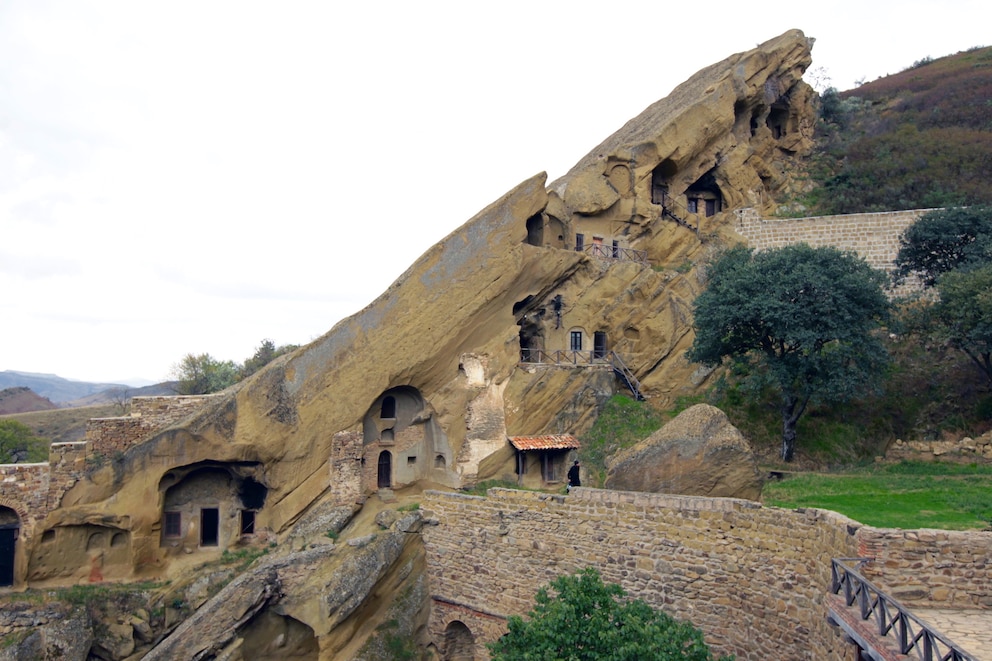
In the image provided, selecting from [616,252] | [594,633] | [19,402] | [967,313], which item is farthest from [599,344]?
[19,402]

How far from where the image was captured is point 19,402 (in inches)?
3066

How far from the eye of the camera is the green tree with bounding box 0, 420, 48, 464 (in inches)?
1438

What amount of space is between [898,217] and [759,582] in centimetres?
2175

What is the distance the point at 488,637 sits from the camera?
18.5 metres

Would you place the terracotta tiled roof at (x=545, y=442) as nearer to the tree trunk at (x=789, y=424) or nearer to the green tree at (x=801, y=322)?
the green tree at (x=801, y=322)

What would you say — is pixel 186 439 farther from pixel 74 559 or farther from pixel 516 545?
pixel 516 545

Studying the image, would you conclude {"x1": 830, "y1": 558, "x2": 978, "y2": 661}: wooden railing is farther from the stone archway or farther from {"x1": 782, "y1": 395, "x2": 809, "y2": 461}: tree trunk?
{"x1": 782, "y1": 395, "x2": 809, "y2": 461}: tree trunk

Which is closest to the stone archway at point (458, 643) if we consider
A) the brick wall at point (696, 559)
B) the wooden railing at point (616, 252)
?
the brick wall at point (696, 559)

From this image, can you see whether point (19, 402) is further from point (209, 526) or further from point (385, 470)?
point (385, 470)

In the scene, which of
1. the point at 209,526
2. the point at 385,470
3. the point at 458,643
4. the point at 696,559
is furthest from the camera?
the point at 385,470

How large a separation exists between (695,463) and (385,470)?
423 inches

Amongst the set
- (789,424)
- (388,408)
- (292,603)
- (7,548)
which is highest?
(388,408)

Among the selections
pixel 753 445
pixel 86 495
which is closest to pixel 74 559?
pixel 86 495

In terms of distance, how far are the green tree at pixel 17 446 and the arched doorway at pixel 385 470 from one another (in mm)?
22153
